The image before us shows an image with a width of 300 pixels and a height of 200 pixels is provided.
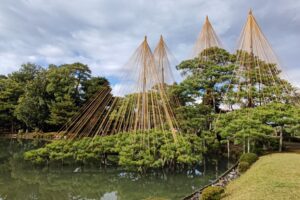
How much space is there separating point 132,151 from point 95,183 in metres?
2.24

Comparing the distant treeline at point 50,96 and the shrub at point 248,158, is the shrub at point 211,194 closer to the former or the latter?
the shrub at point 248,158

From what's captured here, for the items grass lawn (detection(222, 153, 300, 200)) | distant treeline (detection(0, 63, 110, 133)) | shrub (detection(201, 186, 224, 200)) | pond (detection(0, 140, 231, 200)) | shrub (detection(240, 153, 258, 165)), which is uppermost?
distant treeline (detection(0, 63, 110, 133))

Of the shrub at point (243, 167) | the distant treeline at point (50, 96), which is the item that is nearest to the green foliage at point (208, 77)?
the shrub at point (243, 167)

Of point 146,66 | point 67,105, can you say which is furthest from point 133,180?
point 67,105

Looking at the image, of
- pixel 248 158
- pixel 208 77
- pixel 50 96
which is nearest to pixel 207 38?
pixel 208 77

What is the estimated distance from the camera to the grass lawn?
263 inches

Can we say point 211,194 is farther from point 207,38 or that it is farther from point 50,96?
point 50,96

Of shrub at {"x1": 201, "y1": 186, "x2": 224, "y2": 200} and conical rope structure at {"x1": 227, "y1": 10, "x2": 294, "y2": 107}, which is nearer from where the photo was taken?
shrub at {"x1": 201, "y1": 186, "x2": 224, "y2": 200}

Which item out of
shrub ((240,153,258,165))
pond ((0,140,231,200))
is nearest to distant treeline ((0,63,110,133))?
pond ((0,140,231,200))

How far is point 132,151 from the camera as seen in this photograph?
1241cm

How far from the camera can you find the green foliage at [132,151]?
483 inches

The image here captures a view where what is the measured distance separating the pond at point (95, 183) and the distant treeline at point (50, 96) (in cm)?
1350

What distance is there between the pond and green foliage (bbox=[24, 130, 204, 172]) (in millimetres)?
580

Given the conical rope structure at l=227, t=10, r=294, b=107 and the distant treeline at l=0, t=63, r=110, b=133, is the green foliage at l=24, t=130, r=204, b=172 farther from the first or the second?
the distant treeline at l=0, t=63, r=110, b=133
